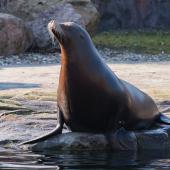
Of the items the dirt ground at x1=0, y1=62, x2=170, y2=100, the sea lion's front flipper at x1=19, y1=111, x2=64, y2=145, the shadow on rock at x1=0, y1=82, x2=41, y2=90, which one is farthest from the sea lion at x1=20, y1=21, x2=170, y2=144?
the shadow on rock at x1=0, y1=82, x2=41, y2=90

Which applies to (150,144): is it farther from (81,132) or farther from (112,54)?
(112,54)

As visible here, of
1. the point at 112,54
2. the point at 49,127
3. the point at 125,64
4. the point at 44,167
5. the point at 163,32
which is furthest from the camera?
the point at 163,32

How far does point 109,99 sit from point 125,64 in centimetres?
954

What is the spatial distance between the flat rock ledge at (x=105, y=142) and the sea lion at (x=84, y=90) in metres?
0.08

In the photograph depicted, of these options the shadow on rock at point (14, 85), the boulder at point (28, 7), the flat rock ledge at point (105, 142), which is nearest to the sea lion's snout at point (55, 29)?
the flat rock ledge at point (105, 142)

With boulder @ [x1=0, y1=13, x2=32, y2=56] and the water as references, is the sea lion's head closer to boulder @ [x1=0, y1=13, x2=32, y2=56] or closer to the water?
the water

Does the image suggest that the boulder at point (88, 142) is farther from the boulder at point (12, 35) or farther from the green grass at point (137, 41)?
the green grass at point (137, 41)

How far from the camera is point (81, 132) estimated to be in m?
7.62

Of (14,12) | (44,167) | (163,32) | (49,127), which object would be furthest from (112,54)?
(44,167)

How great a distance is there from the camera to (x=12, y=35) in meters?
19.0

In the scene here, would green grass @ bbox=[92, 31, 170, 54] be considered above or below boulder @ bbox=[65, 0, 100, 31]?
below

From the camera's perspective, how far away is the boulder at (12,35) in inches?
744

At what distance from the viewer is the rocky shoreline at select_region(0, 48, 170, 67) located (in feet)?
58.0

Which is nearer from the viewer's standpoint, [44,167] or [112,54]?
[44,167]
